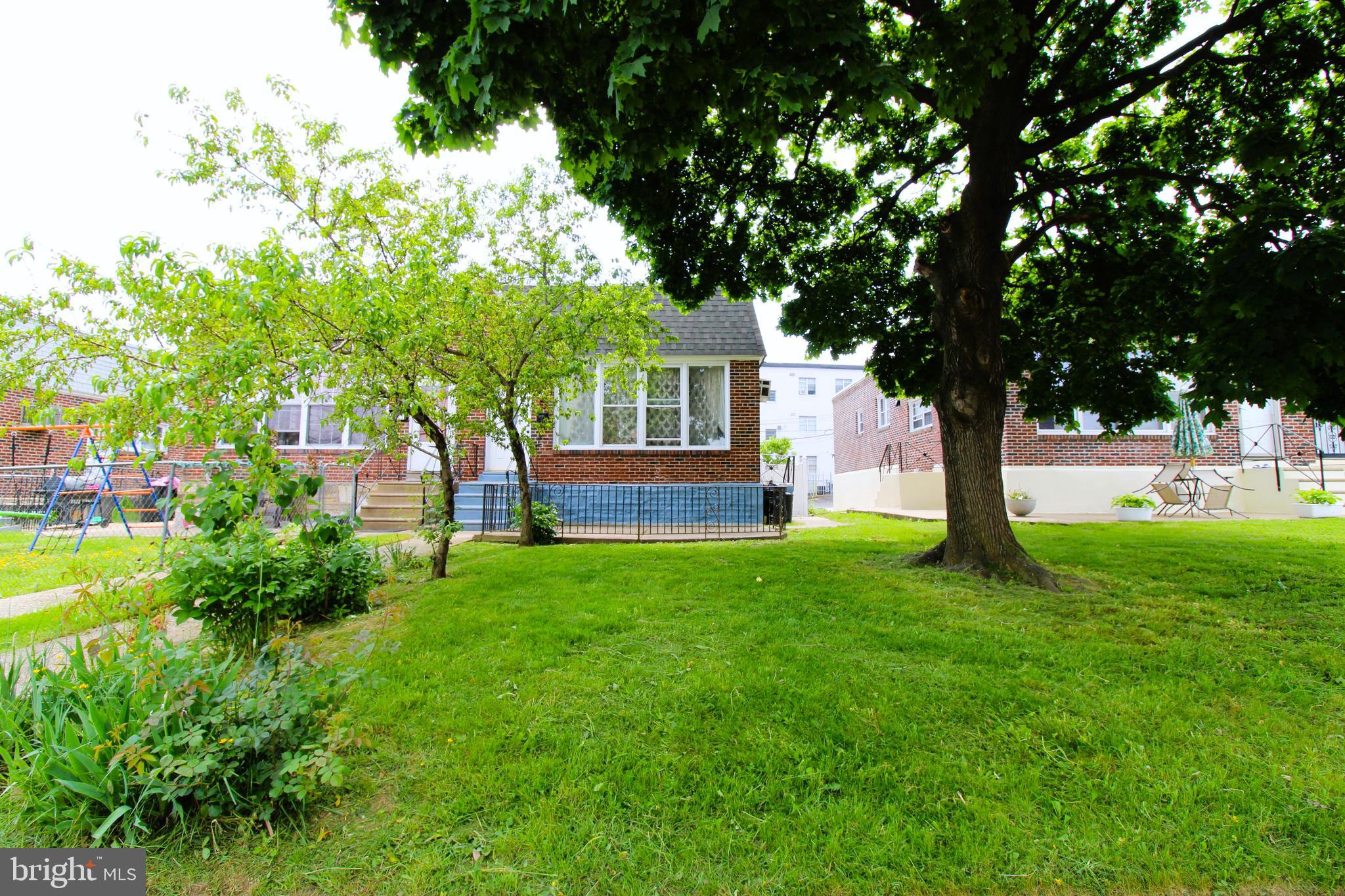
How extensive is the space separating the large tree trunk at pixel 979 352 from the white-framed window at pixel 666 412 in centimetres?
672

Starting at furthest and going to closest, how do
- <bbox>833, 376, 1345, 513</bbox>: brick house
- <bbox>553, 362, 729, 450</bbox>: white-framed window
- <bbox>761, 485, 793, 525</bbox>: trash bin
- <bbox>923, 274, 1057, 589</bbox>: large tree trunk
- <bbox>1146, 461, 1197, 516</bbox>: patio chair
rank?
1. <bbox>833, 376, 1345, 513</bbox>: brick house
2. <bbox>1146, 461, 1197, 516</bbox>: patio chair
3. <bbox>553, 362, 729, 450</bbox>: white-framed window
4. <bbox>761, 485, 793, 525</bbox>: trash bin
5. <bbox>923, 274, 1057, 589</bbox>: large tree trunk

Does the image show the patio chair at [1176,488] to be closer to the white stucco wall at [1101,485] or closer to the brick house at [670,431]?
the white stucco wall at [1101,485]

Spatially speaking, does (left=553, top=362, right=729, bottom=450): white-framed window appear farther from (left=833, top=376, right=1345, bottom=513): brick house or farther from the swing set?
the swing set

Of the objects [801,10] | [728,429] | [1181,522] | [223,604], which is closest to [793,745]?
[801,10]

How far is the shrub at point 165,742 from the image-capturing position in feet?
7.42

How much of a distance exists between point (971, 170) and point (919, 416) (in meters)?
11.8

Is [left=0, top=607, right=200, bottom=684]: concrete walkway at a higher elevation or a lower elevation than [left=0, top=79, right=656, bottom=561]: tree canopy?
lower

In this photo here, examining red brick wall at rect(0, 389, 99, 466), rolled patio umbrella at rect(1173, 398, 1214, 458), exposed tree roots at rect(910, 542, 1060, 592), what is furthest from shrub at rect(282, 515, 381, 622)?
rolled patio umbrella at rect(1173, 398, 1214, 458)

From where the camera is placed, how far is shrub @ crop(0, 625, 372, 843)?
2.26 m

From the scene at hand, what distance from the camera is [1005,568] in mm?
5984

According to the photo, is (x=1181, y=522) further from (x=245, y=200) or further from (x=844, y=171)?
(x=245, y=200)

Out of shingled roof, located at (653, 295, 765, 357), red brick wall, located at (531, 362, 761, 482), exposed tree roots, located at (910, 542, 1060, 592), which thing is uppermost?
shingled roof, located at (653, 295, 765, 357)

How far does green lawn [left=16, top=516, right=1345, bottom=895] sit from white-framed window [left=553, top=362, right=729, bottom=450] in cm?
797

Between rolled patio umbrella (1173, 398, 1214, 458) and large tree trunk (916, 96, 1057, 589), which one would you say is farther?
rolled patio umbrella (1173, 398, 1214, 458)
